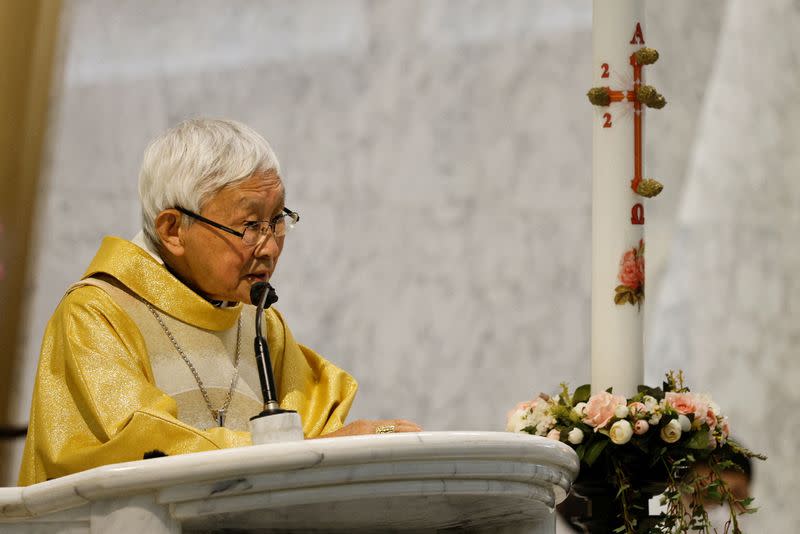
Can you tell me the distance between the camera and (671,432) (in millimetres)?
3166

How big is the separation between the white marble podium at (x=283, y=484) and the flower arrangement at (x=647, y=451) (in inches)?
55.5

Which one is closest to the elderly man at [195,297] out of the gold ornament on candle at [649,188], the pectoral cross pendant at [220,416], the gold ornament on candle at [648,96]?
the pectoral cross pendant at [220,416]

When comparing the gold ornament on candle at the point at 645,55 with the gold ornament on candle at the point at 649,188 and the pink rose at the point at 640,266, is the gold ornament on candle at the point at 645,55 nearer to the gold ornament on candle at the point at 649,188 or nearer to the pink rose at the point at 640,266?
the gold ornament on candle at the point at 649,188

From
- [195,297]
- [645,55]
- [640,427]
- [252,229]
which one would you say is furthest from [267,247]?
[645,55]

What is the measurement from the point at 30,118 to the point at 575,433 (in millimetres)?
1890

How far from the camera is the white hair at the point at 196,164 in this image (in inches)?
99.7

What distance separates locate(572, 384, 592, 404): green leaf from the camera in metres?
3.34

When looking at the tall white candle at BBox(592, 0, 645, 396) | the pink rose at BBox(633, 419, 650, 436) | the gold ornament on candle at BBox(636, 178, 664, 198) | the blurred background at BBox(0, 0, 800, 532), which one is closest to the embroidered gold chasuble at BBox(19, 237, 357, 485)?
the pink rose at BBox(633, 419, 650, 436)

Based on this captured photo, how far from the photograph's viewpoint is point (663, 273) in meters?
4.97

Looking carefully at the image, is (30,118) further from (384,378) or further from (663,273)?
(663,273)

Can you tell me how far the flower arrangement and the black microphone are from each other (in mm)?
1184

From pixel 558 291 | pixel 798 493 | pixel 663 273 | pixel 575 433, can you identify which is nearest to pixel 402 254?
pixel 558 291

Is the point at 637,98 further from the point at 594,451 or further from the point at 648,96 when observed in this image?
the point at 594,451

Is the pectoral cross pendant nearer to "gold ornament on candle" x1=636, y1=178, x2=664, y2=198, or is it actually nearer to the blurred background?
"gold ornament on candle" x1=636, y1=178, x2=664, y2=198
